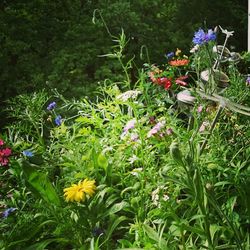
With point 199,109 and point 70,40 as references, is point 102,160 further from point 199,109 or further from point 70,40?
point 70,40

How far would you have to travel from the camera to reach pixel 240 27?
6426 millimetres

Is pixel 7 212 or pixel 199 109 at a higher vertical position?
pixel 199 109


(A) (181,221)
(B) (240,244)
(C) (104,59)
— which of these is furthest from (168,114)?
(C) (104,59)

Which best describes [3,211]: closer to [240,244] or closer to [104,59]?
[240,244]

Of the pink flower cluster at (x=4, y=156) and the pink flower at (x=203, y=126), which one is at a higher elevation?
the pink flower at (x=203, y=126)

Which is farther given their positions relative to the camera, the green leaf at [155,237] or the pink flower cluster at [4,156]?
the pink flower cluster at [4,156]

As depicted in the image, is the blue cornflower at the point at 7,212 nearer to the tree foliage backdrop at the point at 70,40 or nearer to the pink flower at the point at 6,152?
→ the pink flower at the point at 6,152

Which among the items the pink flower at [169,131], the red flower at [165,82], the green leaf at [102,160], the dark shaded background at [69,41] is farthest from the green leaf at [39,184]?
the dark shaded background at [69,41]

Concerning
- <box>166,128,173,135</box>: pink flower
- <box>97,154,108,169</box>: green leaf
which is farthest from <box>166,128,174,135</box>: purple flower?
<box>97,154,108,169</box>: green leaf

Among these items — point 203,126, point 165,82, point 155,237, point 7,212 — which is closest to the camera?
point 155,237

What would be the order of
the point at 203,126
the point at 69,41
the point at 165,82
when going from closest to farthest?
the point at 203,126 → the point at 165,82 → the point at 69,41

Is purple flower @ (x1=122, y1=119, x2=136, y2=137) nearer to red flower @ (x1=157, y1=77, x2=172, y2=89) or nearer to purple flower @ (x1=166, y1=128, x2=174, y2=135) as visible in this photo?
purple flower @ (x1=166, y1=128, x2=174, y2=135)

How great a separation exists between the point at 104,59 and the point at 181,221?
384cm

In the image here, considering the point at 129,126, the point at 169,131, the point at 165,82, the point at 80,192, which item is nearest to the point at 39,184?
the point at 80,192
